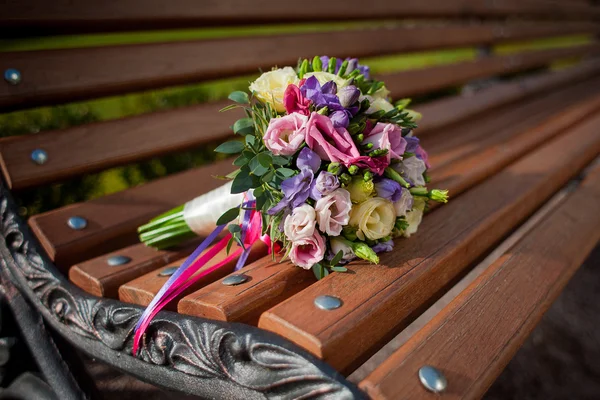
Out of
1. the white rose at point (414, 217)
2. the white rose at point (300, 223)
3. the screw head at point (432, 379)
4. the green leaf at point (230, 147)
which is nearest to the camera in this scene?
the screw head at point (432, 379)

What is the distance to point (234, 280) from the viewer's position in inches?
48.9

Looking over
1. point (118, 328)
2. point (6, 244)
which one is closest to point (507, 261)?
point (118, 328)

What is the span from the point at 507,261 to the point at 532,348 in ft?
3.52

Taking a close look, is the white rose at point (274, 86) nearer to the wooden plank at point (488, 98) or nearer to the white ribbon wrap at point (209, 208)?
the white ribbon wrap at point (209, 208)

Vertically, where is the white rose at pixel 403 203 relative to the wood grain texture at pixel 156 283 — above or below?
above

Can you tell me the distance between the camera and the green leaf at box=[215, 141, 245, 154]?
1306mm

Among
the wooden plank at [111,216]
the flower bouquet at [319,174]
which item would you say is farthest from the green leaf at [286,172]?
the wooden plank at [111,216]

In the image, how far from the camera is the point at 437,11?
3.44m

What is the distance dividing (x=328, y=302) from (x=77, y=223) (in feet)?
2.94

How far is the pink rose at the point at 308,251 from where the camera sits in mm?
1221

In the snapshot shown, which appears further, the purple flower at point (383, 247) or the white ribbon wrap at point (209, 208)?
the white ribbon wrap at point (209, 208)

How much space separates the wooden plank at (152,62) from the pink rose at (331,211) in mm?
1008

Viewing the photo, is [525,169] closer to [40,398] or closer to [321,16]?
[321,16]

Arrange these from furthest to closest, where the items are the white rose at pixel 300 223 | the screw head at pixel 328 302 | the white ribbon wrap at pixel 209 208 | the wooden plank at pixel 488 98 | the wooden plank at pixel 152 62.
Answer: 1. the wooden plank at pixel 488 98
2. the wooden plank at pixel 152 62
3. the white ribbon wrap at pixel 209 208
4. the white rose at pixel 300 223
5. the screw head at pixel 328 302
